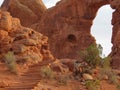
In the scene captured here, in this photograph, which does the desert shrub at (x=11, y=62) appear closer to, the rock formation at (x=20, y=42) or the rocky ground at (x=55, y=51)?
the rocky ground at (x=55, y=51)

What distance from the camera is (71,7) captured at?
4369 cm

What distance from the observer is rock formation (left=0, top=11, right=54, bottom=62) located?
23203 mm

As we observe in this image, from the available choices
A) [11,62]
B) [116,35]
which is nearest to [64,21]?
[116,35]

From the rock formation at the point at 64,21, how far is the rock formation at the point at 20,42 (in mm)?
15379

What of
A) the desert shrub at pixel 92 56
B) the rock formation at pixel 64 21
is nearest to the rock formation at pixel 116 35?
the rock formation at pixel 64 21

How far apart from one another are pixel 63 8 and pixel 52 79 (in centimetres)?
2596

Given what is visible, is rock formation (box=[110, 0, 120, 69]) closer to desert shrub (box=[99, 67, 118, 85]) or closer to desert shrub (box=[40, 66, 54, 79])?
desert shrub (box=[99, 67, 118, 85])

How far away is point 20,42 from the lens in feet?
78.2

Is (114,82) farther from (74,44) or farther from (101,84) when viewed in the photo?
(74,44)

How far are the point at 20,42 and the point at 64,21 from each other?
20.0m

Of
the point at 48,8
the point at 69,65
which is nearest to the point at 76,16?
the point at 48,8

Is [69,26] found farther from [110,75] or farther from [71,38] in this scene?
[110,75]

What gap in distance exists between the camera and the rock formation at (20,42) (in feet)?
76.1

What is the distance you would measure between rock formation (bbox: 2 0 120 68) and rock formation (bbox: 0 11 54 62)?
605 inches
